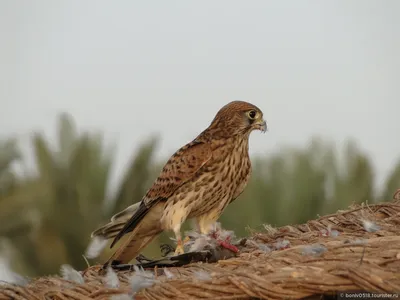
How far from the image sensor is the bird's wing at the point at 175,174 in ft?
14.4

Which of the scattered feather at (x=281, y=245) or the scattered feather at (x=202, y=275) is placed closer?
the scattered feather at (x=202, y=275)

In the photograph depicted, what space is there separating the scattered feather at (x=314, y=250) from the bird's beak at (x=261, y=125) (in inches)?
61.0

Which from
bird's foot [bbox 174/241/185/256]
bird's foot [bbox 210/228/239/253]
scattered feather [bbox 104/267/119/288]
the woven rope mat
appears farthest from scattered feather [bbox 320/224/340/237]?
scattered feather [bbox 104/267/119/288]

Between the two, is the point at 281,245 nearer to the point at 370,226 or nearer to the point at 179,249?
the point at 370,226

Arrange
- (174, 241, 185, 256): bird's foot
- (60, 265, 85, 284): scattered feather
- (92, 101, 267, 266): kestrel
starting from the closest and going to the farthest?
(60, 265, 85, 284): scattered feather
(174, 241, 185, 256): bird's foot
(92, 101, 267, 266): kestrel

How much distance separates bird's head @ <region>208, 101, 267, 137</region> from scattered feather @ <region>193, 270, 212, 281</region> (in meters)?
1.60

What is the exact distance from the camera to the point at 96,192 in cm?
1009

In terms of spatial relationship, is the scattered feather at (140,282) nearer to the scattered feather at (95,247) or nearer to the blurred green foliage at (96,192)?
the scattered feather at (95,247)

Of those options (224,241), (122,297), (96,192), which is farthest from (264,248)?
(96,192)

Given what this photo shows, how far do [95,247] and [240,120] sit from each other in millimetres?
1090

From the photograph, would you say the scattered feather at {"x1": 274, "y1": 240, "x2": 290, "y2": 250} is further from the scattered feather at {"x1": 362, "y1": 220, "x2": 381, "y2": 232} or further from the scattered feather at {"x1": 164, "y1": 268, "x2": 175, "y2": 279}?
the scattered feather at {"x1": 164, "y1": 268, "x2": 175, "y2": 279}

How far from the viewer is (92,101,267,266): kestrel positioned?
14.3ft

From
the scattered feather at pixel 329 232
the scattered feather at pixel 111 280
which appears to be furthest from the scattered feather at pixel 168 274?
the scattered feather at pixel 329 232

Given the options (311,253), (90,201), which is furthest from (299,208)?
(311,253)
